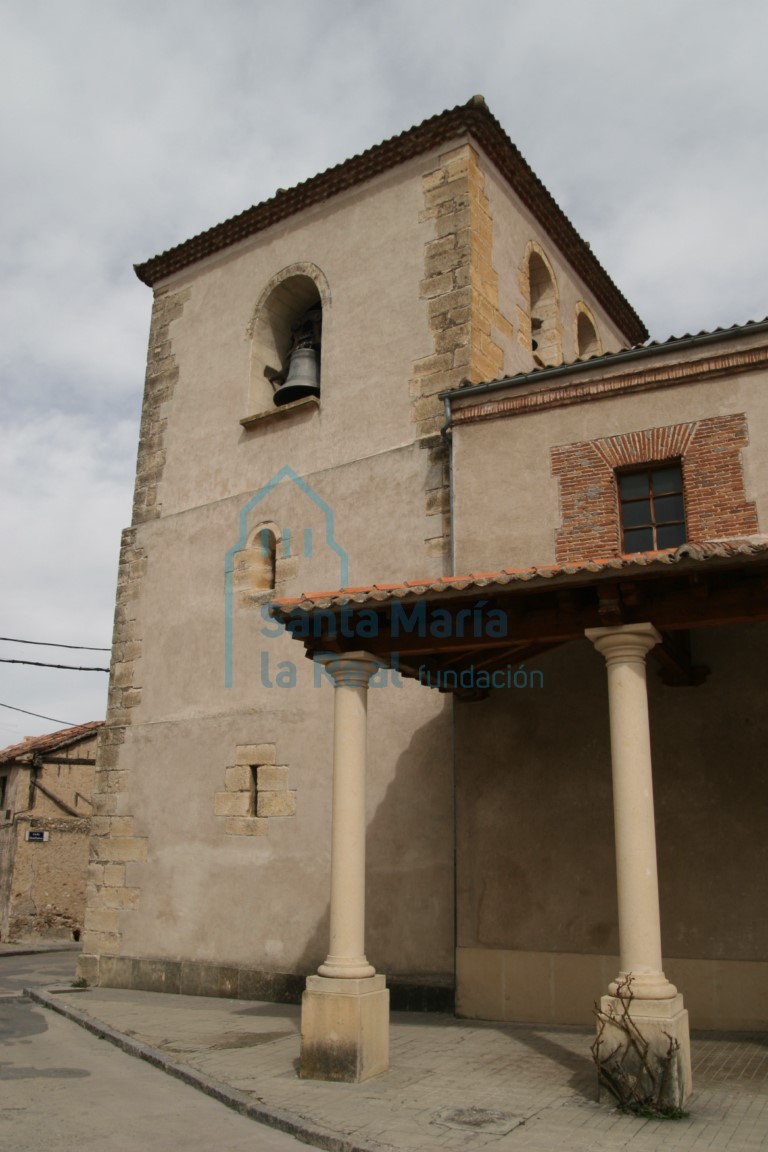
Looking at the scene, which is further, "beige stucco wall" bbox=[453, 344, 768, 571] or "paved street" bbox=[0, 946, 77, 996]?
"paved street" bbox=[0, 946, 77, 996]

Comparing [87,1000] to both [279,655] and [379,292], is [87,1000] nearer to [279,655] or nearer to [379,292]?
[279,655]

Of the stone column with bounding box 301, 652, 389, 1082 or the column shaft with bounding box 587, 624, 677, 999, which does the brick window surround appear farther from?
the stone column with bounding box 301, 652, 389, 1082

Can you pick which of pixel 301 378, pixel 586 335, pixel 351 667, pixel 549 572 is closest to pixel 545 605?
pixel 549 572

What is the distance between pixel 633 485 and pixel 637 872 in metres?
4.16

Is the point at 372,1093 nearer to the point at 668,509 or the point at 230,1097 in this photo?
the point at 230,1097

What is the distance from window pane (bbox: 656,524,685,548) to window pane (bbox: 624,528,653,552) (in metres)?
0.08

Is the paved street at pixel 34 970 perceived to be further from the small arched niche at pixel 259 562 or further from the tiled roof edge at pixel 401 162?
the tiled roof edge at pixel 401 162

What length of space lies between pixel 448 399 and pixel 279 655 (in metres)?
3.31

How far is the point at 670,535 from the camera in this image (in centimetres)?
868

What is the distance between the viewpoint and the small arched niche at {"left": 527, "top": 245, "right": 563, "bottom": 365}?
485 inches

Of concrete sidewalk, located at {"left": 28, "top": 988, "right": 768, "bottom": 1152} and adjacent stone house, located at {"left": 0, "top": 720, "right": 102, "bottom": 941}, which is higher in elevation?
adjacent stone house, located at {"left": 0, "top": 720, "right": 102, "bottom": 941}

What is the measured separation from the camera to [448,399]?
9758mm

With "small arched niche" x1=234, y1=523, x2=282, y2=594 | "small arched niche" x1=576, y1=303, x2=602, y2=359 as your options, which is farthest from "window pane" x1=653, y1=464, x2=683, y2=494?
"small arched niche" x1=576, y1=303, x2=602, y2=359

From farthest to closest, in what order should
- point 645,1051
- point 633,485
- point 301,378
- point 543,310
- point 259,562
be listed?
point 543,310 < point 301,378 < point 259,562 < point 633,485 < point 645,1051
